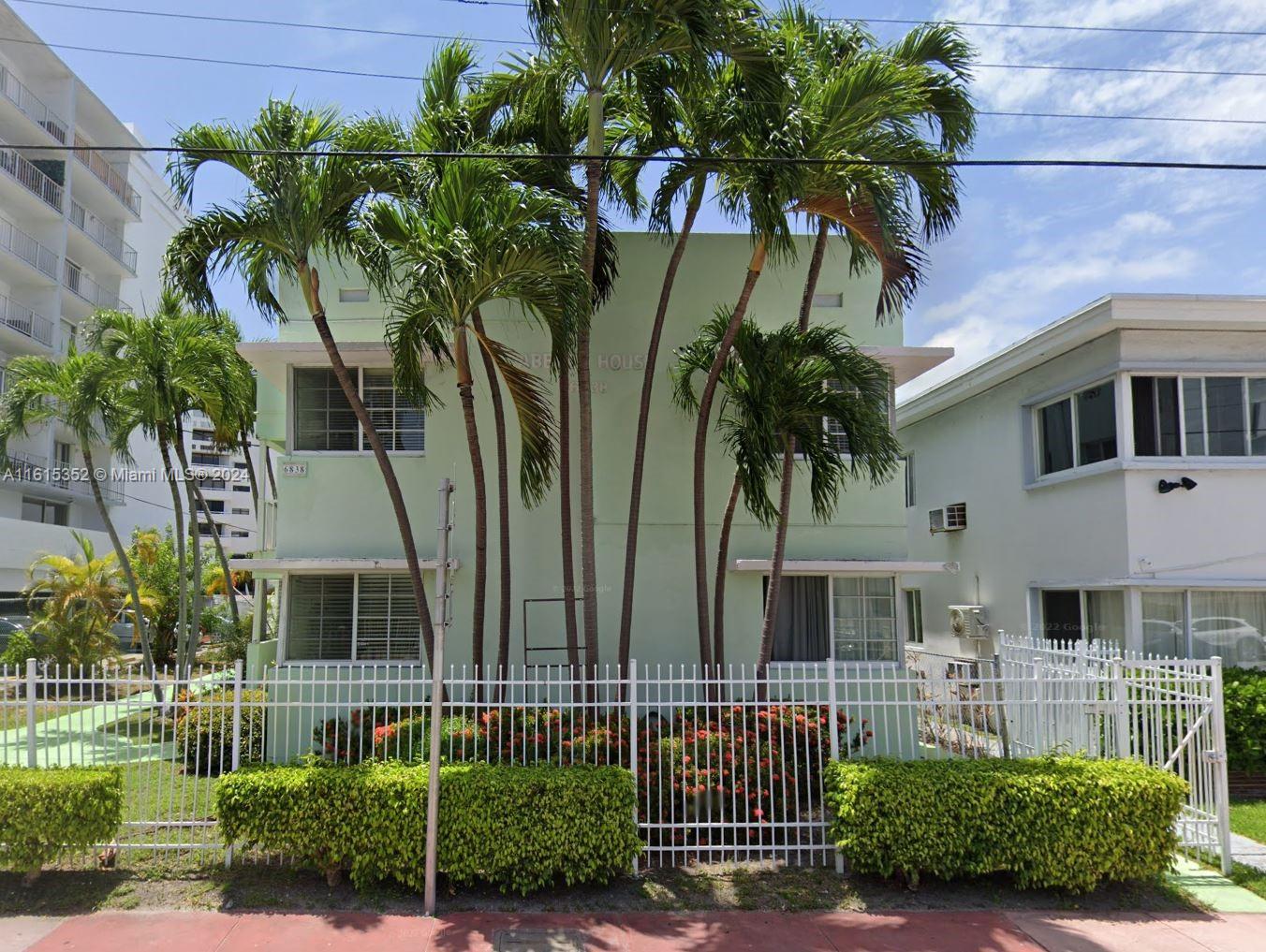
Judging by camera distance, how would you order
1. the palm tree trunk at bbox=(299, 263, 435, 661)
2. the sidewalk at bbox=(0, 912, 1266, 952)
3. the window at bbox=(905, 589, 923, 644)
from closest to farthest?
the sidewalk at bbox=(0, 912, 1266, 952), the palm tree trunk at bbox=(299, 263, 435, 661), the window at bbox=(905, 589, 923, 644)

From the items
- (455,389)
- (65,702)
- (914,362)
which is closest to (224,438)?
(455,389)

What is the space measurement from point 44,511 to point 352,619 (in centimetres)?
2572

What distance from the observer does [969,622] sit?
14844 mm

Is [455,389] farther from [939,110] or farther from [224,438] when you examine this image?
[939,110]

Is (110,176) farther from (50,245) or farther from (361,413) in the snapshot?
(361,413)

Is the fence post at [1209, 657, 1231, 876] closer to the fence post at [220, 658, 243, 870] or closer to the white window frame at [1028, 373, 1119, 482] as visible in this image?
the white window frame at [1028, 373, 1119, 482]

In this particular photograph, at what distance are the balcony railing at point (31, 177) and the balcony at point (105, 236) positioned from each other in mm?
1154

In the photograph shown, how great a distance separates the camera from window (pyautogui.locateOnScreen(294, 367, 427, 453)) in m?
11.4

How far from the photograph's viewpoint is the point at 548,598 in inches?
433

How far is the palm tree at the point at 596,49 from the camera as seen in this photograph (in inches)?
328

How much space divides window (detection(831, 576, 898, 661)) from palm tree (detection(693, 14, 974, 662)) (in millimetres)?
2192

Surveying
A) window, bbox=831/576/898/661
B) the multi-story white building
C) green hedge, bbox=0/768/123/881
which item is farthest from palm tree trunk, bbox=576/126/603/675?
the multi-story white building

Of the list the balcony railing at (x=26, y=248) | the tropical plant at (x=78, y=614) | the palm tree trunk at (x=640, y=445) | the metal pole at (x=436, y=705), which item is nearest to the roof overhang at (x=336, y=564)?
the palm tree trunk at (x=640, y=445)

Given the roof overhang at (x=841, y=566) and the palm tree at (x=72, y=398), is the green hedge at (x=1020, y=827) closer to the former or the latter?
the roof overhang at (x=841, y=566)
